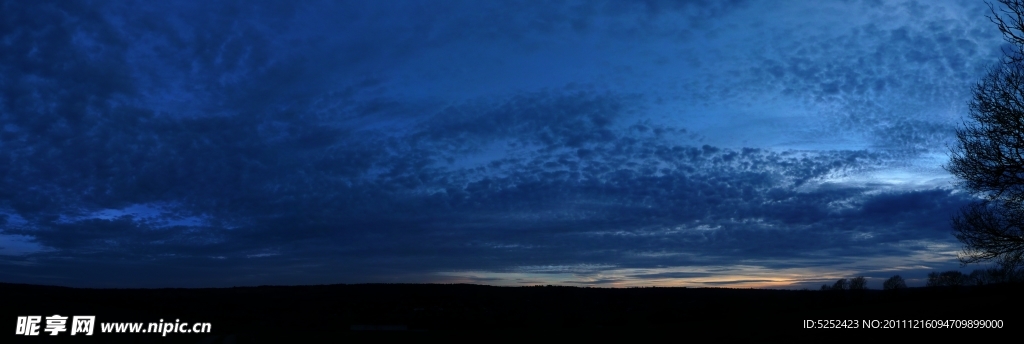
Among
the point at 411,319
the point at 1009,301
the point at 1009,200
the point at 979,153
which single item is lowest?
the point at 411,319

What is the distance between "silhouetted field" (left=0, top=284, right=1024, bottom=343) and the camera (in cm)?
2405

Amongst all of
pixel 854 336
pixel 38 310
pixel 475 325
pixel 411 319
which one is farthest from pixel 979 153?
pixel 38 310

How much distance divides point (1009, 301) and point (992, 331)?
7.36 meters

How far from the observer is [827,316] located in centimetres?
2848

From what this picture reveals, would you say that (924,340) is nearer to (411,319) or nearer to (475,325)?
(475,325)

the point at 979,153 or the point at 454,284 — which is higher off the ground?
the point at 979,153

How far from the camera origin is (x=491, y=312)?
46.2 meters

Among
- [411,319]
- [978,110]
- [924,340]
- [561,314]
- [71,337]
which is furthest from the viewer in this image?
[561,314]

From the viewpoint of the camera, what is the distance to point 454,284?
73625 millimetres

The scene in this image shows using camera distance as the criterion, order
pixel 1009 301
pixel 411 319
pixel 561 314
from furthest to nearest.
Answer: pixel 561 314 < pixel 411 319 < pixel 1009 301

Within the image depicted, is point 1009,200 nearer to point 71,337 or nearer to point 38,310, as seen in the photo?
point 71,337

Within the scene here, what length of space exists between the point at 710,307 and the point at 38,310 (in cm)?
3655

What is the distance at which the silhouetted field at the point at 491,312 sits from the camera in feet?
78.9

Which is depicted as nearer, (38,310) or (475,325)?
(38,310)
